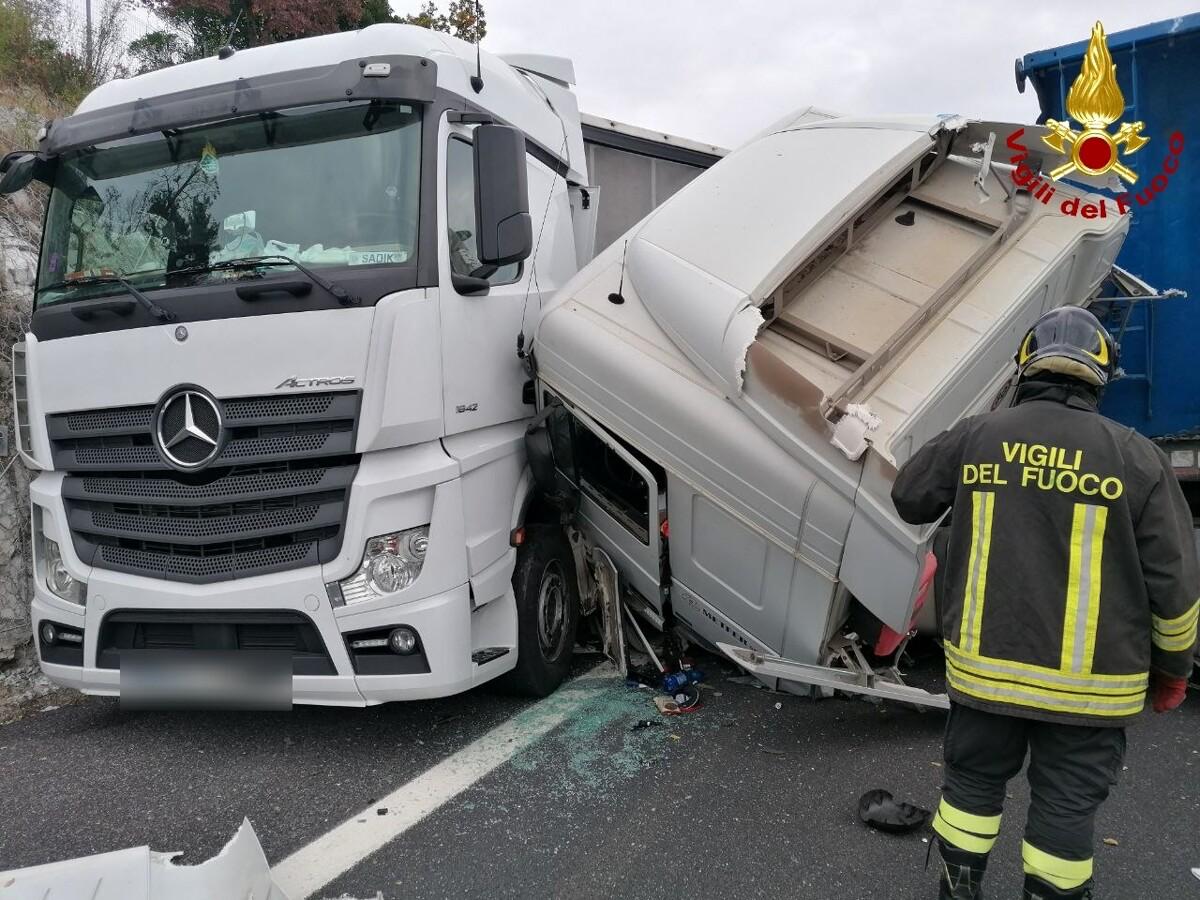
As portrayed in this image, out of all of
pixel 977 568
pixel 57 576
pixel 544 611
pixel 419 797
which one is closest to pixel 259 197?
pixel 57 576

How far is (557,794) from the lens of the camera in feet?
9.95

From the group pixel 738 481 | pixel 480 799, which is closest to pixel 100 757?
pixel 480 799

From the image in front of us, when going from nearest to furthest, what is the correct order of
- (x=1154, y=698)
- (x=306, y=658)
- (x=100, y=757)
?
(x=1154, y=698) → (x=306, y=658) → (x=100, y=757)

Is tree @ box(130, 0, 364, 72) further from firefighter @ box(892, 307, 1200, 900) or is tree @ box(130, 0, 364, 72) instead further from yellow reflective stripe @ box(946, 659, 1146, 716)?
yellow reflective stripe @ box(946, 659, 1146, 716)

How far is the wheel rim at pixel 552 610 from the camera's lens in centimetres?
381

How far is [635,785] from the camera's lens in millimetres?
3088

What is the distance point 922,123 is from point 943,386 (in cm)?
125

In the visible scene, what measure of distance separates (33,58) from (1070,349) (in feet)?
31.7

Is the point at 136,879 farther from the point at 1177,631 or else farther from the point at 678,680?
the point at 1177,631

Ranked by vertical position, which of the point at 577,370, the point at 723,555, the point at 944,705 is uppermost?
the point at 577,370

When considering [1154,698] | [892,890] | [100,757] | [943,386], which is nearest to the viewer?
[1154,698]

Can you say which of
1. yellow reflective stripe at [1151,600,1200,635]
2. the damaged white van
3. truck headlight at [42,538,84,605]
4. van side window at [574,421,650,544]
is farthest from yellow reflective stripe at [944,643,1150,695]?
truck headlight at [42,538,84,605]

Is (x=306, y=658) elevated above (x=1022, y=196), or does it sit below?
below

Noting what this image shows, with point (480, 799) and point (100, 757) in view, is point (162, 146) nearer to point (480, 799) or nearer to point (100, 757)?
point (100, 757)
